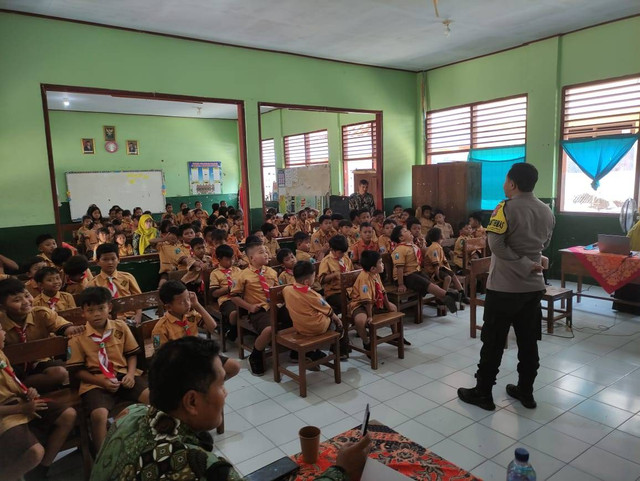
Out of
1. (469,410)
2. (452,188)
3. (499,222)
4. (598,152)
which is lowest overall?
(469,410)

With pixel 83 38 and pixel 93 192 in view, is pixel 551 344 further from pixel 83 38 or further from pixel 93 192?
pixel 93 192

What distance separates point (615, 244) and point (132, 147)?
10415mm

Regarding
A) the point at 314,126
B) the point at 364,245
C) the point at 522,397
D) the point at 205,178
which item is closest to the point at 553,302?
the point at 522,397

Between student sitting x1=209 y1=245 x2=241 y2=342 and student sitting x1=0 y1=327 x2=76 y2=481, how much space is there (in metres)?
1.95

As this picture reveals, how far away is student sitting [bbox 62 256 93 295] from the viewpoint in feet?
12.9

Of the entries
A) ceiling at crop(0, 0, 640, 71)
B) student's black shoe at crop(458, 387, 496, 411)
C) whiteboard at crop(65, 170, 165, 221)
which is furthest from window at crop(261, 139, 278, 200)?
student's black shoe at crop(458, 387, 496, 411)

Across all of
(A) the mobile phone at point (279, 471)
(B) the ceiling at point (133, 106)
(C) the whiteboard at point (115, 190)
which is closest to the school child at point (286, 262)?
(A) the mobile phone at point (279, 471)

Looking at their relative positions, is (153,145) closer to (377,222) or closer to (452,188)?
(377,222)

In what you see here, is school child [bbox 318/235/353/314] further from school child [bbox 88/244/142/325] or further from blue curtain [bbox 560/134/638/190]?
blue curtain [bbox 560/134/638/190]

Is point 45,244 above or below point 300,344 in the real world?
above

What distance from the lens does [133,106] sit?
10055 mm

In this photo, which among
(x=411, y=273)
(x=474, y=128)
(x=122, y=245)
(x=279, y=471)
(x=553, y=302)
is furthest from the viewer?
(x=474, y=128)

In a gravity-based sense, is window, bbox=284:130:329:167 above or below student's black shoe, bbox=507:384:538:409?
above

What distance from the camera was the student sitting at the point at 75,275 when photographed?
3930 millimetres
